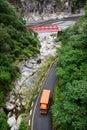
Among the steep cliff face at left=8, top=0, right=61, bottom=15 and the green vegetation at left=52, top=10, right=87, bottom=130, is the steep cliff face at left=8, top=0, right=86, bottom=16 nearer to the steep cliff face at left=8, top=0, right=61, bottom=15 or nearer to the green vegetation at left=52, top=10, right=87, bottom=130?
the steep cliff face at left=8, top=0, right=61, bottom=15

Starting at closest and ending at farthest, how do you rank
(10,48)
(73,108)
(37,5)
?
(73,108) < (10,48) < (37,5)

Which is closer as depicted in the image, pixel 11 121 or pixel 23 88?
pixel 11 121

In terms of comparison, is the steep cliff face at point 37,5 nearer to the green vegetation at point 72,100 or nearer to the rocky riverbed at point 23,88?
the rocky riverbed at point 23,88

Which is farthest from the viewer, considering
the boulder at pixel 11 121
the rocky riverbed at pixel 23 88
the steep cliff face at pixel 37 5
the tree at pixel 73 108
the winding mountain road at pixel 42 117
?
the steep cliff face at pixel 37 5

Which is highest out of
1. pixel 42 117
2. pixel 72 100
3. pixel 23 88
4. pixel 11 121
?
pixel 72 100

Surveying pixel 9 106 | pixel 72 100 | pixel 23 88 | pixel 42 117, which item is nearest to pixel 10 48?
pixel 23 88

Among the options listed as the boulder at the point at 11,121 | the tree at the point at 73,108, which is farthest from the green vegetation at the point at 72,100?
the boulder at the point at 11,121

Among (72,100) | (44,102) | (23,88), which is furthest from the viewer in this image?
(23,88)

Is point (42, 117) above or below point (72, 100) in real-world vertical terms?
below

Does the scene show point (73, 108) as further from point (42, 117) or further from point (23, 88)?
point (23, 88)

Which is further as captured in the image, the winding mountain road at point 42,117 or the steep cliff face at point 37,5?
the steep cliff face at point 37,5
